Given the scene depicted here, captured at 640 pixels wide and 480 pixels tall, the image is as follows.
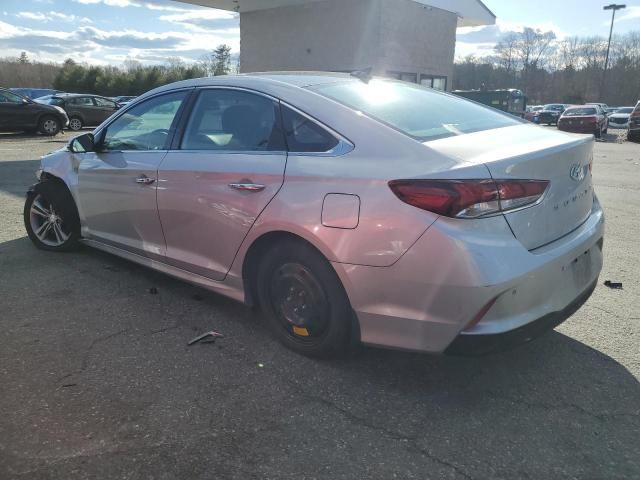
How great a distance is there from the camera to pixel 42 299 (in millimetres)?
3947

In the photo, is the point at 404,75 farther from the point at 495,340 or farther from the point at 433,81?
the point at 495,340

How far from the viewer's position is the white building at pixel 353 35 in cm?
2214

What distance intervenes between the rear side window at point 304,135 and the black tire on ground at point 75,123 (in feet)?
72.0

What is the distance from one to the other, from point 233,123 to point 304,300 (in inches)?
→ 49.0

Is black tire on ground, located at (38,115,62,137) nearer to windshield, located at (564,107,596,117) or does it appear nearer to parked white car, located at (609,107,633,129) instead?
windshield, located at (564,107,596,117)

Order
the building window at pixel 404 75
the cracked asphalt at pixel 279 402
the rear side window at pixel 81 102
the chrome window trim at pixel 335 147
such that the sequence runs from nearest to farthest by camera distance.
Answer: the cracked asphalt at pixel 279 402 → the chrome window trim at pixel 335 147 → the rear side window at pixel 81 102 → the building window at pixel 404 75

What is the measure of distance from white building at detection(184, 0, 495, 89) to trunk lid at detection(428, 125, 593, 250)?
747 inches

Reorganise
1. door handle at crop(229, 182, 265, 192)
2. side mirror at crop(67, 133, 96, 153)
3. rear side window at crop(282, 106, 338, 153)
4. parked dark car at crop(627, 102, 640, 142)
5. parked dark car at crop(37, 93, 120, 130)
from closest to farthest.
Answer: rear side window at crop(282, 106, 338, 153) < door handle at crop(229, 182, 265, 192) < side mirror at crop(67, 133, 96, 153) < parked dark car at crop(37, 93, 120, 130) < parked dark car at crop(627, 102, 640, 142)

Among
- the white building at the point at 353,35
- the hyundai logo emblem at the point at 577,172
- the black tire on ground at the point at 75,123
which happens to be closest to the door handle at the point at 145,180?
the hyundai logo emblem at the point at 577,172

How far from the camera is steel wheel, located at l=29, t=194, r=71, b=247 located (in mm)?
4867

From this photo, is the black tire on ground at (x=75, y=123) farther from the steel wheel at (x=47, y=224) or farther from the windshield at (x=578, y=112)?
the windshield at (x=578, y=112)

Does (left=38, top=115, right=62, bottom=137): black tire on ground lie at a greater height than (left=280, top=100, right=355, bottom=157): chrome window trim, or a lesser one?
lesser

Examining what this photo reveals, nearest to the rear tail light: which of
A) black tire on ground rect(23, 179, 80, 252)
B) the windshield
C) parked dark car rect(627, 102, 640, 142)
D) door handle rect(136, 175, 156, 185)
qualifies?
door handle rect(136, 175, 156, 185)

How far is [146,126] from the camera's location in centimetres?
404
